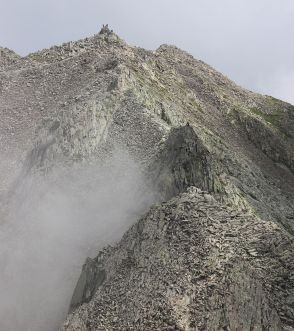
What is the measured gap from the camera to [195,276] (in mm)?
24844

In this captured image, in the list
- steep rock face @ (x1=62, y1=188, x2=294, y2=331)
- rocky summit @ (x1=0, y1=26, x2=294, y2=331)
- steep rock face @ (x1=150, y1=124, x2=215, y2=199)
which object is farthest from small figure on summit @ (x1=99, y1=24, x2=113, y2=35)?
steep rock face @ (x1=62, y1=188, x2=294, y2=331)

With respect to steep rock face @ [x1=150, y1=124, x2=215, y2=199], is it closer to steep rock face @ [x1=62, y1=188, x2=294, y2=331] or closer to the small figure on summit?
steep rock face @ [x1=62, y1=188, x2=294, y2=331]

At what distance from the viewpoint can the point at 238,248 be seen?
25.9 m

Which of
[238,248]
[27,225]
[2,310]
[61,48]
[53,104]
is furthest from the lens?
[61,48]

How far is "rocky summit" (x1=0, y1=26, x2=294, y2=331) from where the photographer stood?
24062mm

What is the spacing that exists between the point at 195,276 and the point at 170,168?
56.9 ft

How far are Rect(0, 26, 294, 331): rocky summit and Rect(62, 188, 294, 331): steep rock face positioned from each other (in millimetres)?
64

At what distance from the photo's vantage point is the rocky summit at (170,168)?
24062 mm

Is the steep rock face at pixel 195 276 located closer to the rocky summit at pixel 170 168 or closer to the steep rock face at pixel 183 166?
the rocky summit at pixel 170 168

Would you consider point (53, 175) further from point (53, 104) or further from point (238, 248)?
point (238, 248)

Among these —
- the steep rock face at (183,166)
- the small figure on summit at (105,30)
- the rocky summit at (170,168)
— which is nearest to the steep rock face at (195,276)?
the rocky summit at (170,168)

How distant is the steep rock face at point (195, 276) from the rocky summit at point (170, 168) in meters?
0.06

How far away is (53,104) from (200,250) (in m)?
42.1

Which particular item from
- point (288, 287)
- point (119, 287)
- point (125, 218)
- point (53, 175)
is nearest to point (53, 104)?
point (53, 175)
